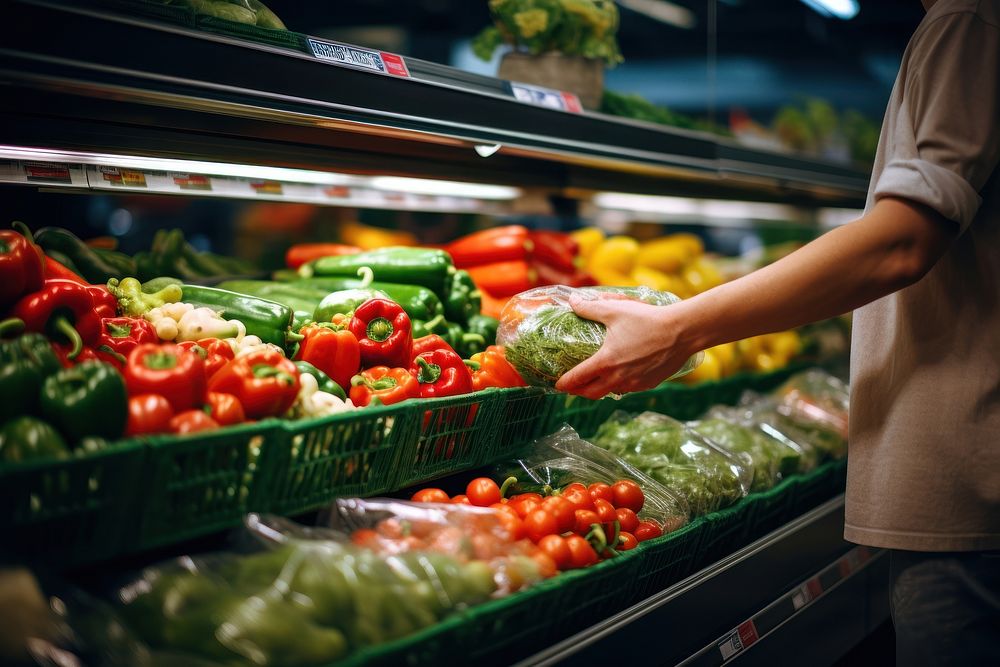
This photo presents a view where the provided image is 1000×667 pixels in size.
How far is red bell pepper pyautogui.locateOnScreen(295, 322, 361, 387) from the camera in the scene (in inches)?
86.7

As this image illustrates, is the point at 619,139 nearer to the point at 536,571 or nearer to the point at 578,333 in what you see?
the point at 578,333

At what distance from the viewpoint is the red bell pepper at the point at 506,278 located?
3359 mm

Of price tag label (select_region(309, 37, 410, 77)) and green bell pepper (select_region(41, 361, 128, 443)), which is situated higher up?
price tag label (select_region(309, 37, 410, 77))

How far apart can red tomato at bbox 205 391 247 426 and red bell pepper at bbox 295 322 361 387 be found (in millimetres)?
516

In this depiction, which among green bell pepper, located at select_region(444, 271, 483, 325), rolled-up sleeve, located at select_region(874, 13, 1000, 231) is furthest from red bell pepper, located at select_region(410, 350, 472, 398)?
rolled-up sleeve, located at select_region(874, 13, 1000, 231)

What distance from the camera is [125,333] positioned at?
2.03 metres

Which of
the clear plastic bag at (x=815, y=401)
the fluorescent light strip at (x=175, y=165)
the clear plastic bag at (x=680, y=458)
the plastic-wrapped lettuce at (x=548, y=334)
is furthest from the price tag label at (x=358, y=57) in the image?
the clear plastic bag at (x=815, y=401)

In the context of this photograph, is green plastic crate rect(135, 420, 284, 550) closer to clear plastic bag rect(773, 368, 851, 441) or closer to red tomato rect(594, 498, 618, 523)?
red tomato rect(594, 498, 618, 523)

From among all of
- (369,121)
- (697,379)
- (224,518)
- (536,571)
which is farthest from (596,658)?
(697,379)

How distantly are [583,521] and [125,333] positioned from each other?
1.24 meters

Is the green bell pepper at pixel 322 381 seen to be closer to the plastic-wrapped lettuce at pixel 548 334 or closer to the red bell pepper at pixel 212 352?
the red bell pepper at pixel 212 352

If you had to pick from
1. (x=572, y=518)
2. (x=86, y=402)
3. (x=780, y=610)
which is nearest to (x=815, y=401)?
(x=780, y=610)

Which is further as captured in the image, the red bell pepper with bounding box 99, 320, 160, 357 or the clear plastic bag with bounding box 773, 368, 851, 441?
the clear plastic bag with bounding box 773, 368, 851, 441

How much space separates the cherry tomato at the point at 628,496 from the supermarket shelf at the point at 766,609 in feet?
0.76
